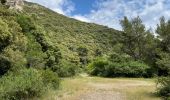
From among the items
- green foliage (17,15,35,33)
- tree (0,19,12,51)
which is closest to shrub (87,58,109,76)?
green foliage (17,15,35,33)

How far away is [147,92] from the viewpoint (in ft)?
108

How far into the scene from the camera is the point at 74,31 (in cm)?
10500

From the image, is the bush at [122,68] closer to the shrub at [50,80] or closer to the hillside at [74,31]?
the shrub at [50,80]

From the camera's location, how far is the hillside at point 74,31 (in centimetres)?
9050

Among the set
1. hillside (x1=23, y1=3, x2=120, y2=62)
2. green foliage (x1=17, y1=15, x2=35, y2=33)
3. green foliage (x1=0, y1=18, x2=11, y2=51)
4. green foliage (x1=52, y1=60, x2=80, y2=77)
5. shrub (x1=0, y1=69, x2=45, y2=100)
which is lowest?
shrub (x1=0, y1=69, x2=45, y2=100)

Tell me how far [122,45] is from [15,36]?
3002cm

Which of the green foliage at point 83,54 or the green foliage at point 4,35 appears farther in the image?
the green foliage at point 83,54

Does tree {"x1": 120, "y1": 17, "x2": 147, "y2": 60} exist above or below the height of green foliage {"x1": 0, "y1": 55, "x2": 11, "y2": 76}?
above

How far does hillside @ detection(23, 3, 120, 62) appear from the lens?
9050 cm

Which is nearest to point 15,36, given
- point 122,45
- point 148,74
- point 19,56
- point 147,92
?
point 19,56

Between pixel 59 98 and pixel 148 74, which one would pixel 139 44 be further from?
pixel 59 98

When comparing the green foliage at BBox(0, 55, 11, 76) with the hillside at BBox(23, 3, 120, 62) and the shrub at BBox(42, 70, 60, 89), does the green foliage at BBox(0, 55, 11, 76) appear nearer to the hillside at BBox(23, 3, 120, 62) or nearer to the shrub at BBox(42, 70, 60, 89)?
the shrub at BBox(42, 70, 60, 89)

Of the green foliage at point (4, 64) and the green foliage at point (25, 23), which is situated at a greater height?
the green foliage at point (25, 23)

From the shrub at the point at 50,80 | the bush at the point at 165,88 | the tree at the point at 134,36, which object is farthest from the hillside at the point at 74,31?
the bush at the point at 165,88
